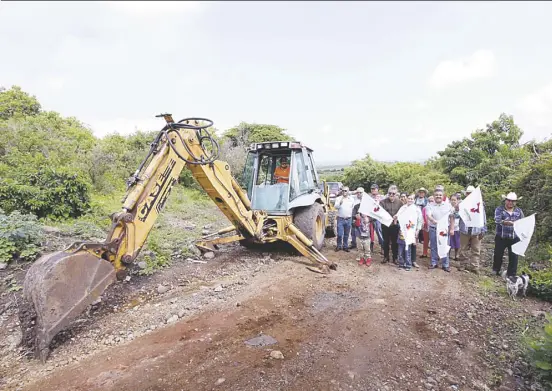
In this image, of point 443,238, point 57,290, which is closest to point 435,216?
point 443,238

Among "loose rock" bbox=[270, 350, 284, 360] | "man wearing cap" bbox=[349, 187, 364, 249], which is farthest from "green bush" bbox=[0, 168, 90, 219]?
"loose rock" bbox=[270, 350, 284, 360]

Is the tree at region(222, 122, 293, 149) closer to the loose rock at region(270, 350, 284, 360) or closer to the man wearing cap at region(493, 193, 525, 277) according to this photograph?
the man wearing cap at region(493, 193, 525, 277)

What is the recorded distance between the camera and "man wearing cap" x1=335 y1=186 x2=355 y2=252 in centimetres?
718

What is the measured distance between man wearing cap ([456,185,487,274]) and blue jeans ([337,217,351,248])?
2144 mm

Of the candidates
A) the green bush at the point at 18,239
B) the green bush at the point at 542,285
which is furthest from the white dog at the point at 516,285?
the green bush at the point at 18,239

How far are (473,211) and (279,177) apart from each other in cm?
366

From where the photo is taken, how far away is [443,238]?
6031 millimetres

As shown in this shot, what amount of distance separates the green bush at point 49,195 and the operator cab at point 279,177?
449 cm

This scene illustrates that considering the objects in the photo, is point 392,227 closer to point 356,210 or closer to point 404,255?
point 404,255

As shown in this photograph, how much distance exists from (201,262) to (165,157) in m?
2.49

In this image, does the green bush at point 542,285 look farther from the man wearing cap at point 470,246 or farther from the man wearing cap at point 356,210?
the man wearing cap at point 356,210

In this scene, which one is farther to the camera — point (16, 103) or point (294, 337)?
point (16, 103)

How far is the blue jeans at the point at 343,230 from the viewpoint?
23.7 feet

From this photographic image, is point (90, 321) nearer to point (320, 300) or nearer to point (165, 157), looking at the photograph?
point (165, 157)
